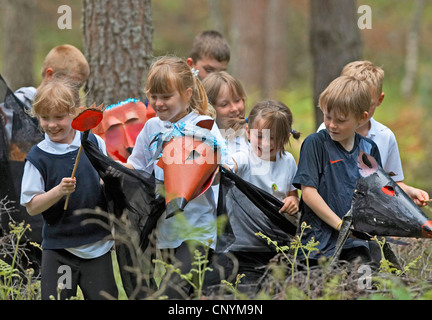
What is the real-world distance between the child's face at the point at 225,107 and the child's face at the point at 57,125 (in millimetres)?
1304

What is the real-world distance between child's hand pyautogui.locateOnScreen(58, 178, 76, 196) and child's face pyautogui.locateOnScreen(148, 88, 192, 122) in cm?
79

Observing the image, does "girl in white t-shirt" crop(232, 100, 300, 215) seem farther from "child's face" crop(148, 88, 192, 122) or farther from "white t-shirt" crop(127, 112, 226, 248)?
"child's face" crop(148, 88, 192, 122)

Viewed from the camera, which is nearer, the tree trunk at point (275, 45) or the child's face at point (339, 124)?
the child's face at point (339, 124)

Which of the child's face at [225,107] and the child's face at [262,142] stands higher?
the child's face at [225,107]

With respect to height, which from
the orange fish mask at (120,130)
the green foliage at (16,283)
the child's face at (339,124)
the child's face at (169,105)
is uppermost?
the child's face at (169,105)

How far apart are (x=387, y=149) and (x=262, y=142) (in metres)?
1.02

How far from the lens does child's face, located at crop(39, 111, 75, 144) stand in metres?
4.02

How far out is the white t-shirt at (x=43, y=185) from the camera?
392cm

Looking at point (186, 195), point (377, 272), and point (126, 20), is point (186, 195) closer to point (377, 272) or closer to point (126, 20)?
point (377, 272)

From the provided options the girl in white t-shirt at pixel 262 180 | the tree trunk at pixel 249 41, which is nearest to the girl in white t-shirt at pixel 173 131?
the girl in white t-shirt at pixel 262 180

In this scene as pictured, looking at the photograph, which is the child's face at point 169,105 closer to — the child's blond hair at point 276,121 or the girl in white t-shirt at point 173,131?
the girl in white t-shirt at point 173,131

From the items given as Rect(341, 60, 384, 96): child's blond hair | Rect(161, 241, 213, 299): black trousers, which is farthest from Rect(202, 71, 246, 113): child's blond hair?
Rect(161, 241, 213, 299): black trousers

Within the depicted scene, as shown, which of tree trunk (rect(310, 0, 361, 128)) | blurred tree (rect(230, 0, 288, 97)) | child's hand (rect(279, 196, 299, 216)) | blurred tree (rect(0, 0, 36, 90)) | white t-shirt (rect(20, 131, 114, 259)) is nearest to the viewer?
white t-shirt (rect(20, 131, 114, 259))

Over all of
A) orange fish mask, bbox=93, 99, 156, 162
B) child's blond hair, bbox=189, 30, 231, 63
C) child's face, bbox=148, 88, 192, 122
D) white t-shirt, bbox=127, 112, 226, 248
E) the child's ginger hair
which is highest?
child's blond hair, bbox=189, 30, 231, 63
